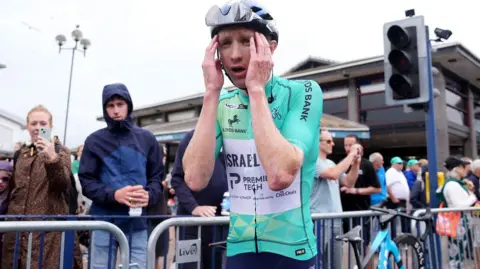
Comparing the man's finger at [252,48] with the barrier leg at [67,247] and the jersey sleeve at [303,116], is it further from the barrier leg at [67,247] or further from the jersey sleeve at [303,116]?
the barrier leg at [67,247]

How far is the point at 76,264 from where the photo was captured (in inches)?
138

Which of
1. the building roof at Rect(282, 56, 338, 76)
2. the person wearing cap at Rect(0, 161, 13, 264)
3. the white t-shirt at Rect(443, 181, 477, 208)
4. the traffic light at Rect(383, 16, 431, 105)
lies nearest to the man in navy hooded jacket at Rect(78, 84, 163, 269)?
the person wearing cap at Rect(0, 161, 13, 264)

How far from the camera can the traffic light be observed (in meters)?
5.14

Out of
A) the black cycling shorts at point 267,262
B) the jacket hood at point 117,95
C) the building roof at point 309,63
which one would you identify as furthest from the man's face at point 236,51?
the building roof at point 309,63

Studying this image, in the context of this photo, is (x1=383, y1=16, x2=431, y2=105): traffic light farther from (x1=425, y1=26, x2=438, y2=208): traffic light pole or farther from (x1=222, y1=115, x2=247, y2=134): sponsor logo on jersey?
(x1=222, y1=115, x2=247, y2=134): sponsor logo on jersey

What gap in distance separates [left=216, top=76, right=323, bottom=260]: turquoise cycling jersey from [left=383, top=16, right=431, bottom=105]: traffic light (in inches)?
153

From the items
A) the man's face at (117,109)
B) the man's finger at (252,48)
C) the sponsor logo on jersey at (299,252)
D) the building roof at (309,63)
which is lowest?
the sponsor logo on jersey at (299,252)

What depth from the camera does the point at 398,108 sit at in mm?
17000

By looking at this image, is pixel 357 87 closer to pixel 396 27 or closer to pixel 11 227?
pixel 396 27

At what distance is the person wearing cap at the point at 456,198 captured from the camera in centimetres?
504

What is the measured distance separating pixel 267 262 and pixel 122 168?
Answer: 2.34 m

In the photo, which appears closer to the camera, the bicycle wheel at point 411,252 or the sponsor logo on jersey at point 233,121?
the sponsor logo on jersey at point 233,121

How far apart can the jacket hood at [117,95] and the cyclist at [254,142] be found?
224cm

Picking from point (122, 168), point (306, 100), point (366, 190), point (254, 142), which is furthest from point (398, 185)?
point (254, 142)
